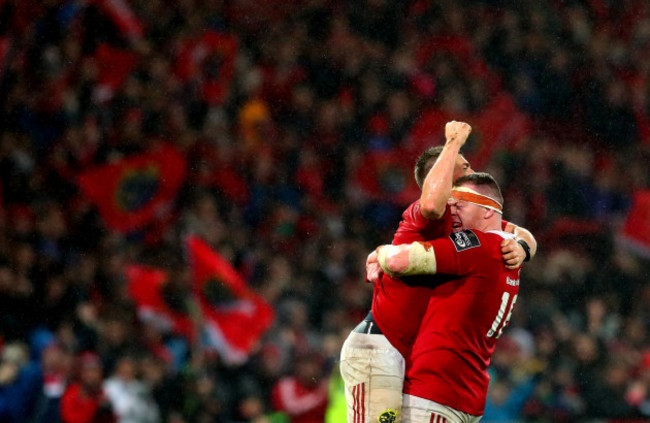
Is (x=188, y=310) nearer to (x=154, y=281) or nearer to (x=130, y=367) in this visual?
(x=154, y=281)

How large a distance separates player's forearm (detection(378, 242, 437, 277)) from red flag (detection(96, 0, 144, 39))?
794 centimetres

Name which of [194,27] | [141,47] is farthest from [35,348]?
[194,27]

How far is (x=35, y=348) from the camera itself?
766 centimetres

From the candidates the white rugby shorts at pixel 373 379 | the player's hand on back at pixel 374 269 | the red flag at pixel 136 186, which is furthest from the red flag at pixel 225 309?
the white rugby shorts at pixel 373 379

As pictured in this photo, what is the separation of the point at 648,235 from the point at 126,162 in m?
6.52

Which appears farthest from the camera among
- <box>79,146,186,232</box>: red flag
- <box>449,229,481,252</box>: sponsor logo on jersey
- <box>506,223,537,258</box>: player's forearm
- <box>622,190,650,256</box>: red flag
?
<box>622,190,650,256</box>: red flag

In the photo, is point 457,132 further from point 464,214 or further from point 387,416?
point 387,416

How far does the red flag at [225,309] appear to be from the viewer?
8555 millimetres

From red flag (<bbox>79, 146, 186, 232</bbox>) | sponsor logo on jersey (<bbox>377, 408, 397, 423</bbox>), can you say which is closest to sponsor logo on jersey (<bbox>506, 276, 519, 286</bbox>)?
sponsor logo on jersey (<bbox>377, 408, 397, 423</bbox>)

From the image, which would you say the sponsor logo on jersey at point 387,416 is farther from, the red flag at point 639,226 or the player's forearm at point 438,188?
the red flag at point 639,226

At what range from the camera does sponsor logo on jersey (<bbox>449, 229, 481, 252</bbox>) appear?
12.8 ft

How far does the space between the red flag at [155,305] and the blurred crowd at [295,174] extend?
0.36 feet

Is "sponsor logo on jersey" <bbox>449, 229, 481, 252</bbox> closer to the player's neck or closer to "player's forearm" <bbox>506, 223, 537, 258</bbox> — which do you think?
the player's neck

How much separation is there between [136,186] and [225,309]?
1.96 meters
